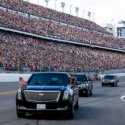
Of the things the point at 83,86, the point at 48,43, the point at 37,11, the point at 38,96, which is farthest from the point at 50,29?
the point at 38,96

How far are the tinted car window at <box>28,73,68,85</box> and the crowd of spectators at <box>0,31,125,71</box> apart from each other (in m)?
30.7

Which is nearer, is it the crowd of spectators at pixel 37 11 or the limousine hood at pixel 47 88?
the limousine hood at pixel 47 88

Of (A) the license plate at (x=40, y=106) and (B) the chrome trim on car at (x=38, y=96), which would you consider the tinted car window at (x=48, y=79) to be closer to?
(B) the chrome trim on car at (x=38, y=96)

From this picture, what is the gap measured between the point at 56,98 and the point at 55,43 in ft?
186

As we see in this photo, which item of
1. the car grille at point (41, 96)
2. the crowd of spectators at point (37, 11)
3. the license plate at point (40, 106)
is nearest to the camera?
the license plate at point (40, 106)

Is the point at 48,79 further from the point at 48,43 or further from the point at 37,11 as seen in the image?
the point at 37,11

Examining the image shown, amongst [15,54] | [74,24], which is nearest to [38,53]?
[15,54]

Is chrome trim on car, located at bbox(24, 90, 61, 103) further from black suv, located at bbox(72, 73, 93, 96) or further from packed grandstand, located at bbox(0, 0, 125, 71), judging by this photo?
packed grandstand, located at bbox(0, 0, 125, 71)

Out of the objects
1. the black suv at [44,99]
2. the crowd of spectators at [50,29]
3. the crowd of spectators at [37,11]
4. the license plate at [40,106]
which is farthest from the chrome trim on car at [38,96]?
the crowd of spectators at [37,11]

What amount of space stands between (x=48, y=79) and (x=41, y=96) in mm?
1653

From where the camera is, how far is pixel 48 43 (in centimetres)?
6919

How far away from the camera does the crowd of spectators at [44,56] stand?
172ft

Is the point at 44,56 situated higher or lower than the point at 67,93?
higher

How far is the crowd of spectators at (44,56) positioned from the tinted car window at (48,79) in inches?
1209
